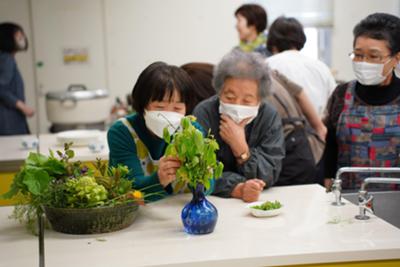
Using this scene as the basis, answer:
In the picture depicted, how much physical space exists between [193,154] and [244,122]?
584 mm

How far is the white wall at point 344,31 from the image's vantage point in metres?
4.71

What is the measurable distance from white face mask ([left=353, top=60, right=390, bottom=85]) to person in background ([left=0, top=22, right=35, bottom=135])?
276cm

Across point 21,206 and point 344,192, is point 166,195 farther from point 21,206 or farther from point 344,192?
point 344,192

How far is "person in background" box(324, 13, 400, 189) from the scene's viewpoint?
2094 mm

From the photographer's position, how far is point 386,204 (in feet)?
6.36

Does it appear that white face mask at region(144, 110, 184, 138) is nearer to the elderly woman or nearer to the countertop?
the elderly woman

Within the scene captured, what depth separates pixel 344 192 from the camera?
6.80ft

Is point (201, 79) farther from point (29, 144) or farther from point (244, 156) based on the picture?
point (29, 144)

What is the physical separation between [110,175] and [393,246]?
836mm

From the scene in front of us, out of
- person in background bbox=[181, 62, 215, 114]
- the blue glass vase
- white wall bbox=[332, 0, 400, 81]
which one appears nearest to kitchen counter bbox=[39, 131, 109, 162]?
person in background bbox=[181, 62, 215, 114]

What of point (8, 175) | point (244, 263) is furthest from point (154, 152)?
point (8, 175)

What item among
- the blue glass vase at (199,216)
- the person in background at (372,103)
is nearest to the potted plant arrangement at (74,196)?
the blue glass vase at (199,216)

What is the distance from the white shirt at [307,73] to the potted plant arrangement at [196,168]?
171 cm

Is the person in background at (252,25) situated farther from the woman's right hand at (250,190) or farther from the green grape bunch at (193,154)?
the green grape bunch at (193,154)
